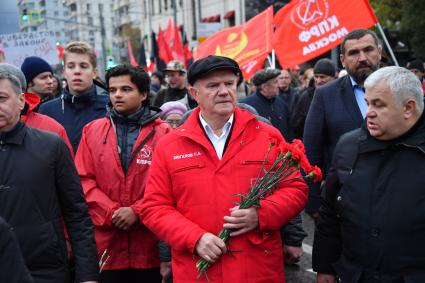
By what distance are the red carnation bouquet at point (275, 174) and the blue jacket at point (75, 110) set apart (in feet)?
7.92

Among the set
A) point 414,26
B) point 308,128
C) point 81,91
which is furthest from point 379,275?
point 414,26

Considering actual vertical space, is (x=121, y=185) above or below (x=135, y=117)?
below

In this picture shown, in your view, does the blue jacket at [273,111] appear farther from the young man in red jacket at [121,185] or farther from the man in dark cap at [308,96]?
the young man in red jacket at [121,185]

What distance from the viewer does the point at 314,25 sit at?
8586 millimetres

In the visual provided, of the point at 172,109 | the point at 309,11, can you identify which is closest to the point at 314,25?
the point at 309,11

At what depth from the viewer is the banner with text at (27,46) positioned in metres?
11.1

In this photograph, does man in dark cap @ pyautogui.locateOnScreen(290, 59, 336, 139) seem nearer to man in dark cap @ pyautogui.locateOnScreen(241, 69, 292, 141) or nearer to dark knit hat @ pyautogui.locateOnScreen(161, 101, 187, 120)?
man in dark cap @ pyautogui.locateOnScreen(241, 69, 292, 141)

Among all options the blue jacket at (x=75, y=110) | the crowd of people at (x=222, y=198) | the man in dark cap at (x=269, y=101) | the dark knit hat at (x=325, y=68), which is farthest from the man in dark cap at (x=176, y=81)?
the crowd of people at (x=222, y=198)

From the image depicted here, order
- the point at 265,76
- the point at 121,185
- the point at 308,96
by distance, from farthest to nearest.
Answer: the point at 265,76, the point at 308,96, the point at 121,185

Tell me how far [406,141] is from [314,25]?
574 centimetres

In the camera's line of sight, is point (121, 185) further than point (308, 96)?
No

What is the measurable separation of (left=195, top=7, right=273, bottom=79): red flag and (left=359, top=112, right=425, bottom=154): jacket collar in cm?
747

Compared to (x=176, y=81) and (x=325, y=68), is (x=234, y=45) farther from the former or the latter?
(x=325, y=68)

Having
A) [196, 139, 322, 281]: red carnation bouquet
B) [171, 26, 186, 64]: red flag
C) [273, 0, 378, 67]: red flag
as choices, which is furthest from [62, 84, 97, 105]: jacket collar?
[171, 26, 186, 64]: red flag
